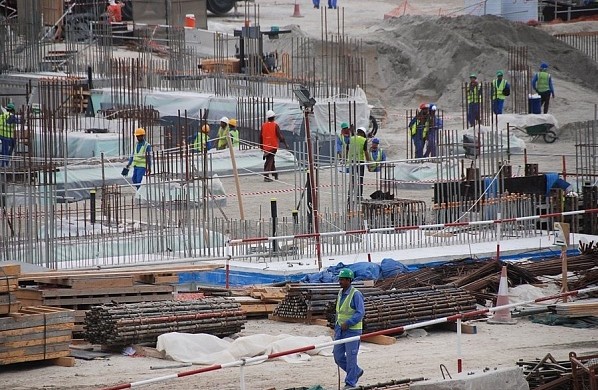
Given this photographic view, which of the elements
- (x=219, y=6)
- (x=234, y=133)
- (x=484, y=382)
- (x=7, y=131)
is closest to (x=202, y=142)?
(x=234, y=133)

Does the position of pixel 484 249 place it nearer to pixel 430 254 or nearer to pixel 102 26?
pixel 430 254

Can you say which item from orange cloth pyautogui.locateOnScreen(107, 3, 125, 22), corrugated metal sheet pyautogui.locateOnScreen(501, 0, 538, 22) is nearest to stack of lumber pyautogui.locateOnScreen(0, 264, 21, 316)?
orange cloth pyautogui.locateOnScreen(107, 3, 125, 22)

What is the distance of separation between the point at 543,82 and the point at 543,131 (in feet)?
9.72

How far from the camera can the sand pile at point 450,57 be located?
1665 inches

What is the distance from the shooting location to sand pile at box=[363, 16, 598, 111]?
4229 centimetres

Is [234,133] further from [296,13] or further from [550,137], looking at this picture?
[296,13]

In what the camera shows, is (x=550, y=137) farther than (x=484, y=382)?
Yes

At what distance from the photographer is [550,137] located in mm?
33969

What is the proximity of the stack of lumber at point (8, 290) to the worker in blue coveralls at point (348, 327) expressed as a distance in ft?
11.2

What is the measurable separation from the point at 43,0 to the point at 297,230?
2551 cm

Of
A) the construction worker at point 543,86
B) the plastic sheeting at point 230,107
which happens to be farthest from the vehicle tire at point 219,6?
the plastic sheeting at point 230,107

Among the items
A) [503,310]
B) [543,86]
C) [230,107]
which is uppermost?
[543,86]

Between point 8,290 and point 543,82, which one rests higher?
point 543,82

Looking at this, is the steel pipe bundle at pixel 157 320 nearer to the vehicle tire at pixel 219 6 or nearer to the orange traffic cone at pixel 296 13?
the vehicle tire at pixel 219 6
